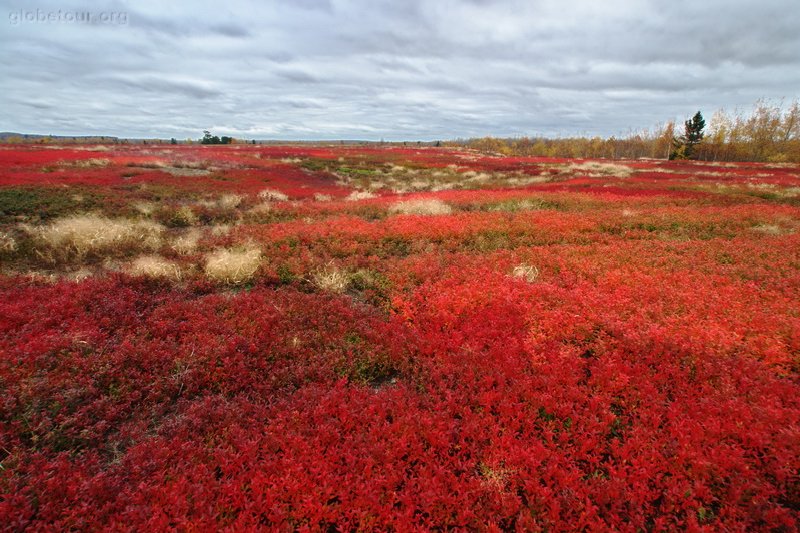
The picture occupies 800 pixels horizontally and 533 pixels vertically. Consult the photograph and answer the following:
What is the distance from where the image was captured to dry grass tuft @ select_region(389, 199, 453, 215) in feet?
54.7

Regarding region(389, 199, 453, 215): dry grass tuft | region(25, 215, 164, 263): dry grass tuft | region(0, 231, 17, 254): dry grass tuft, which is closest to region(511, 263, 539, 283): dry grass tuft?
region(389, 199, 453, 215): dry grass tuft

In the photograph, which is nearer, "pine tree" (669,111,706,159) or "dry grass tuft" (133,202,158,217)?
"dry grass tuft" (133,202,158,217)

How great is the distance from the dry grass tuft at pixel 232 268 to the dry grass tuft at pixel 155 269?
2.19 ft

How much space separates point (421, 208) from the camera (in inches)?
667

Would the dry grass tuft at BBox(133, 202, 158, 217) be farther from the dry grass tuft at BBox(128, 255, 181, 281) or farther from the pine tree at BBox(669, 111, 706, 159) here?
the pine tree at BBox(669, 111, 706, 159)

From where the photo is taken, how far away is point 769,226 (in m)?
13.1

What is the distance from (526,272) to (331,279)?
4830 mm

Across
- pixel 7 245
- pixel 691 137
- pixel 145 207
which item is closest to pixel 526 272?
pixel 7 245

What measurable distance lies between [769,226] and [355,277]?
49.6 feet

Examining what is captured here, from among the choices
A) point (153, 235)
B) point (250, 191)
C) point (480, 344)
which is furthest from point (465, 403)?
point (250, 191)

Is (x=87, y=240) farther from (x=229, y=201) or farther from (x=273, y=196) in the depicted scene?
(x=273, y=196)

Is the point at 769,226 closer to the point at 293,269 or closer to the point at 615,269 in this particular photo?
the point at 615,269

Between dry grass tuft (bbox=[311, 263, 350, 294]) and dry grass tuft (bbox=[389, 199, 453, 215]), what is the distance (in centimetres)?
760

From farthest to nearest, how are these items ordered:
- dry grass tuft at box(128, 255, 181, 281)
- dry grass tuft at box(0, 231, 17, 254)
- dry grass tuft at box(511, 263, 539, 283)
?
dry grass tuft at box(0, 231, 17, 254)
dry grass tuft at box(511, 263, 539, 283)
dry grass tuft at box(128, 255, 181, 281)
